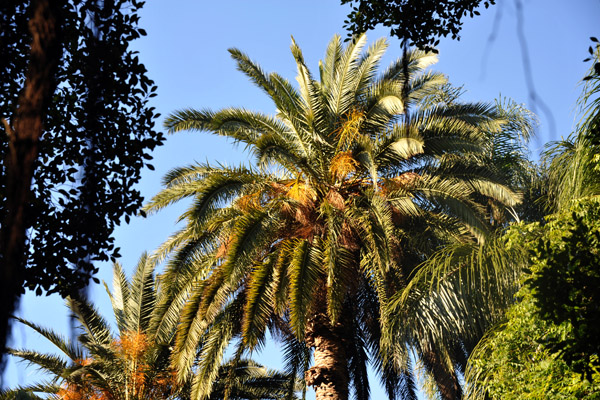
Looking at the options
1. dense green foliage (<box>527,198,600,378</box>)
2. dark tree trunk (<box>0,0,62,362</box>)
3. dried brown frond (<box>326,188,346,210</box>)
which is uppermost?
dried brown frond (<box>326,188,346,210</box>)

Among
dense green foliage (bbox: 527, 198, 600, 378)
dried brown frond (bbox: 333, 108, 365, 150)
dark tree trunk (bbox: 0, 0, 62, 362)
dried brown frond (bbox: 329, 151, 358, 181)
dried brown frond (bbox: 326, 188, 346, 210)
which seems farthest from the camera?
dried brown frond (bbox: 333, 108, 365, 150)

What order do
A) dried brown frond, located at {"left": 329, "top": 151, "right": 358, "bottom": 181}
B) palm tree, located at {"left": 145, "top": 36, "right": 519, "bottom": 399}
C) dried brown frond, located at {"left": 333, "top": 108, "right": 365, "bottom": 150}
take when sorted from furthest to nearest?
dried brown frond, located at {"left": 333, "top": 108, "right": 365, "bottom": 150}, dried brown frond, located at {"left": 329, "top": 151, "right": 358, "bottom": 181}, palm tree, located at {"left": 145, "top": 36, "right": 519, "bottom": 399}

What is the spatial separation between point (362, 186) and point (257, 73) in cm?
349

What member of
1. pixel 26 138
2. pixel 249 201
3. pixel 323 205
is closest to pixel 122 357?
pixel 249 201

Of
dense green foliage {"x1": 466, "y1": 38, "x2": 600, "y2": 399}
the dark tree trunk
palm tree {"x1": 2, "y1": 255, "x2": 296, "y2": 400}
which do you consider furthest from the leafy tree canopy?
palm tree {"x1": 2, "y1": 255, "x2": 296, "y2": 400}

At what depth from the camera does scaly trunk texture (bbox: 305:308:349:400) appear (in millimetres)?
14156

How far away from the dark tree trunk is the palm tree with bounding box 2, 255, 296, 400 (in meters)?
13.5

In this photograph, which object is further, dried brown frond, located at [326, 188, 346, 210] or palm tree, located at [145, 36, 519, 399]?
dried brown frond, located at [326, 188, 346, 210]

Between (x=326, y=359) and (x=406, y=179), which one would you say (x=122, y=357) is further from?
(x=406, y=179)

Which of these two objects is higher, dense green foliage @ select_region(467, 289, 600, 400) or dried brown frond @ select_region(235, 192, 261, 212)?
dried brown frond @ select_region(235, 192, 261, 212)

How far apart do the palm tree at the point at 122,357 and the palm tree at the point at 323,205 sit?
7.23ft

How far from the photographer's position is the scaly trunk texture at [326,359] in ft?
46.4

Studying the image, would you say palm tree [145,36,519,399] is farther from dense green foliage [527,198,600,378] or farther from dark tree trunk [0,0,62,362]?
dark tree trunk [0,0,62,362]

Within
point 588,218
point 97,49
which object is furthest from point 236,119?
point 97,49
